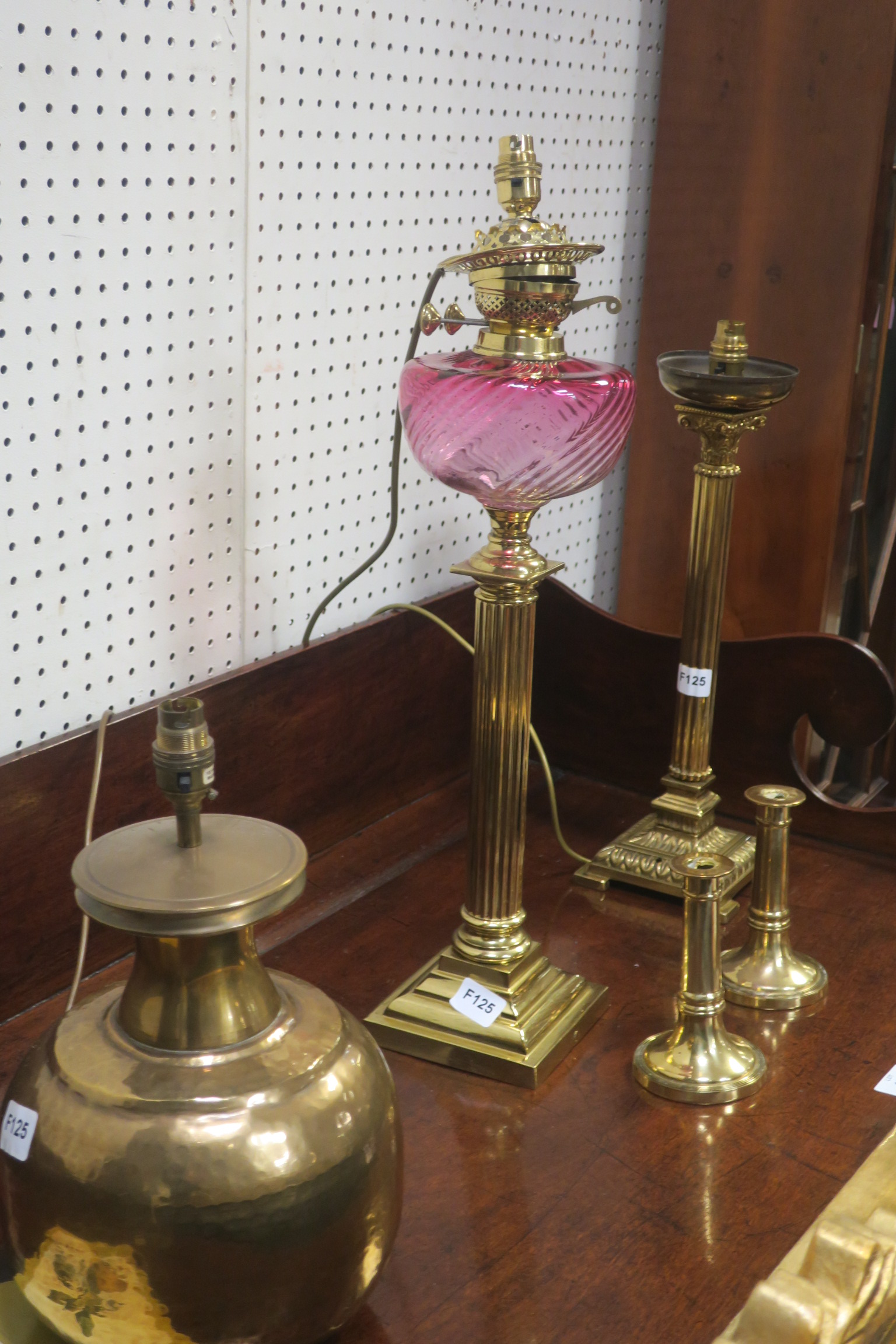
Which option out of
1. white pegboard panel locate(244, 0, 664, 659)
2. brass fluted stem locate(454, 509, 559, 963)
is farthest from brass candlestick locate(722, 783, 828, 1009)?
white pegboard panel locate(244, 0, 664, 659)

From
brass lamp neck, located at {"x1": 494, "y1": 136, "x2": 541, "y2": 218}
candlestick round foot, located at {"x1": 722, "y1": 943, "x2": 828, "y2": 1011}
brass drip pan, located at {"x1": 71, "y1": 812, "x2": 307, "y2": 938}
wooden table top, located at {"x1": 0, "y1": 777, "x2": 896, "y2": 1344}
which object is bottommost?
wooden table top, located at {"x1": 0, "y1": 777, "x2": 896, "y2": 1344}

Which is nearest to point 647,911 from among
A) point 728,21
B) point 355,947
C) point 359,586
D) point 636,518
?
point 355,947

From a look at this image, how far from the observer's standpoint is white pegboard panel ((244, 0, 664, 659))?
3.80 ft

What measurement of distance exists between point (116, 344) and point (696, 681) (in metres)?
0.61

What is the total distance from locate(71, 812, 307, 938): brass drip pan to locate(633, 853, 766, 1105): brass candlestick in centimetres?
39

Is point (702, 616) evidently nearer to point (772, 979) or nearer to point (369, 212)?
point (772, 979)

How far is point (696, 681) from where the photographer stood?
1.31m

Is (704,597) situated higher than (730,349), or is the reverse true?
(730,349)

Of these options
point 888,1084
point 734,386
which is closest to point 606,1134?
point 888,1084

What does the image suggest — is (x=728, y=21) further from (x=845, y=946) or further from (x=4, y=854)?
Result: (x=4, y=854)

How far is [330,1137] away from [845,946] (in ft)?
2.28

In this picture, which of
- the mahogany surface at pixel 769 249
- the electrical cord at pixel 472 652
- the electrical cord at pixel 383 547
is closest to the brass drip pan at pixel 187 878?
the electrical cord at pixel 383 547

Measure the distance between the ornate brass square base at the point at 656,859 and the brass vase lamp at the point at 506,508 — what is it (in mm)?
228

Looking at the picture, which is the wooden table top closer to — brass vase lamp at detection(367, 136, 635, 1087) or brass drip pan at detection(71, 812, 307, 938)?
brass vase lamp at detection(367, 136, 635, 1087)
